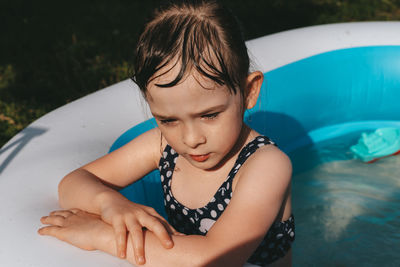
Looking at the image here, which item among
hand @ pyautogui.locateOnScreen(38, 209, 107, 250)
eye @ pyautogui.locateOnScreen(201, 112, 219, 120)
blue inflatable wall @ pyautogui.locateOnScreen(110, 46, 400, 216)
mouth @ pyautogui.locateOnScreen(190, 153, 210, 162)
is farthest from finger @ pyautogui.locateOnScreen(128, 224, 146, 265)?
blue inflatable wall @ pyautogui.locateOnScreen(110, 46, 400, 216)

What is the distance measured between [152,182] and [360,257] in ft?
3.48

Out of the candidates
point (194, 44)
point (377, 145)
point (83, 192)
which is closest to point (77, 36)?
point (377, 145)

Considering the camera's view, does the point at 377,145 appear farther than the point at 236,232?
Yes

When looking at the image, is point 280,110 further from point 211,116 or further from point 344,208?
point 211,116

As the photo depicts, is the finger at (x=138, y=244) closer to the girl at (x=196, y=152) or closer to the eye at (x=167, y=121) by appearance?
the girl at (x=196, y=152)

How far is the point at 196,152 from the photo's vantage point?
1.43 metres

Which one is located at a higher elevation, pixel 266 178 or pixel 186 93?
pixel 186 93

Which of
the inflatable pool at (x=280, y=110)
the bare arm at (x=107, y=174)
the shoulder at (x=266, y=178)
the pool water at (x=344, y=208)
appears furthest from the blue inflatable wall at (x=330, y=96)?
the shoulder at (x=266, y=178)

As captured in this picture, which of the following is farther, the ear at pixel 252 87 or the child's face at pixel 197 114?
the ear at pixel 252 87

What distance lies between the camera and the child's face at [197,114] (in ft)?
4.43

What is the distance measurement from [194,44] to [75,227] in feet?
2.20

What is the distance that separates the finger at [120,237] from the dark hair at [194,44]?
0.42 meters

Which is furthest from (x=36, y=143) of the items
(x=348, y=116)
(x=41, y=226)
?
(x=348, y=116)

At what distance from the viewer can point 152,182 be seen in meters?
2.40
